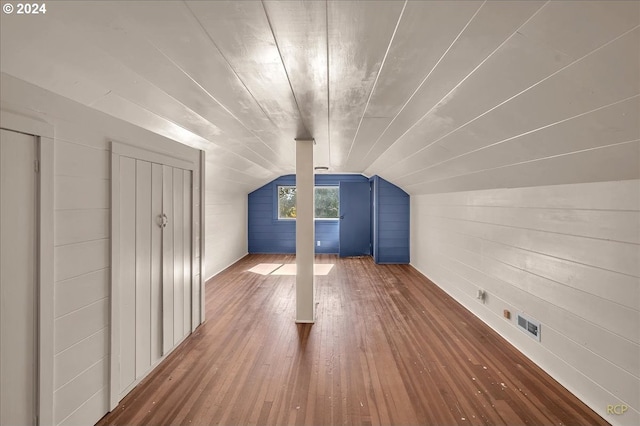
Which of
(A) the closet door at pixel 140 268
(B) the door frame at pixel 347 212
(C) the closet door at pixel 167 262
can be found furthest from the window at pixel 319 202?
(A) the closet door at pixel 140 268

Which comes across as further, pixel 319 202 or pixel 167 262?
pixel 319 202

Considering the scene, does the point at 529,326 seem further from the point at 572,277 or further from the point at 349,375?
the point at 349,375

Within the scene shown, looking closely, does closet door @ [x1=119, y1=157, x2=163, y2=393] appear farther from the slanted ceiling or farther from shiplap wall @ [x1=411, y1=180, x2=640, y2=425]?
shiplap wall @ [x1=411, y1=180, x2=640, y2=425]

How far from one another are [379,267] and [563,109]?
14.7ft

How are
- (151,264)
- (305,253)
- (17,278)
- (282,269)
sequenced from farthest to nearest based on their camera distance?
(282,269) < (305,253) < (151,264) < (17,278)

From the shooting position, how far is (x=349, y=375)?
2018mm

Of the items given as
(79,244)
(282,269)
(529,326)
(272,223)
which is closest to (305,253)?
(79,244)

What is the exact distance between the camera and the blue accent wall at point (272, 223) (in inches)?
275

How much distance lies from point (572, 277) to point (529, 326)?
0.62 meters

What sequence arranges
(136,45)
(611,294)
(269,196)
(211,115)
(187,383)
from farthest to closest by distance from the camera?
(269,196)
(211,115)
(187,383)
(611,294)
(136,45)

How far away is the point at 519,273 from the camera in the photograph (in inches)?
94.1

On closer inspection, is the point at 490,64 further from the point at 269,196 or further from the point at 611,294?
the point at 269,196

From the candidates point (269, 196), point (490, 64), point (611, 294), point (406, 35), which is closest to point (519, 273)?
point (611, 294)

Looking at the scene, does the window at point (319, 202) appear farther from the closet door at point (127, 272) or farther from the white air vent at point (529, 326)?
the closet door at point (127, 272)
